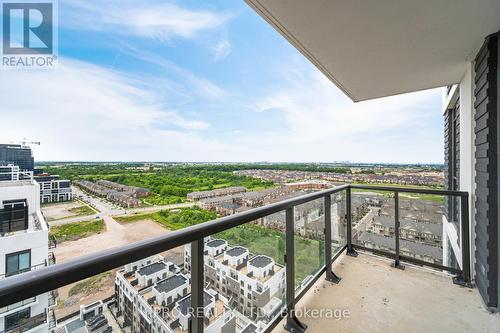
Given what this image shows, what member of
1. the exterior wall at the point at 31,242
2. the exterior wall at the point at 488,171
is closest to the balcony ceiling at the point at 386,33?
the exterior wall at the point at 488,171

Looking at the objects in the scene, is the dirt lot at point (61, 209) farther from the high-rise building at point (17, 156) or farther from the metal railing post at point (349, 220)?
the metal railing post at point (349, 220)

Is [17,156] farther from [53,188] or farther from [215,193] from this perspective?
[215,193]

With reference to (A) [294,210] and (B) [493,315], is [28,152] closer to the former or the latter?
(A) [294,210]

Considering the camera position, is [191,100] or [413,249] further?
[191,100]

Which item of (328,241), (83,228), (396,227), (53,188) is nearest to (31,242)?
(83,228)

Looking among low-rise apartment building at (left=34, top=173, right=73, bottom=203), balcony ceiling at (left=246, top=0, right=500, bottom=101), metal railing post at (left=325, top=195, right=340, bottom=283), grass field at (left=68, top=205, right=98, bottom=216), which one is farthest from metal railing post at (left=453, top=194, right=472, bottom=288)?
grass field at (left=68, top=205, right=98, bottom=216)

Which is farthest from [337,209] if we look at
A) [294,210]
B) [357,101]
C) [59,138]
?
[59,138]
